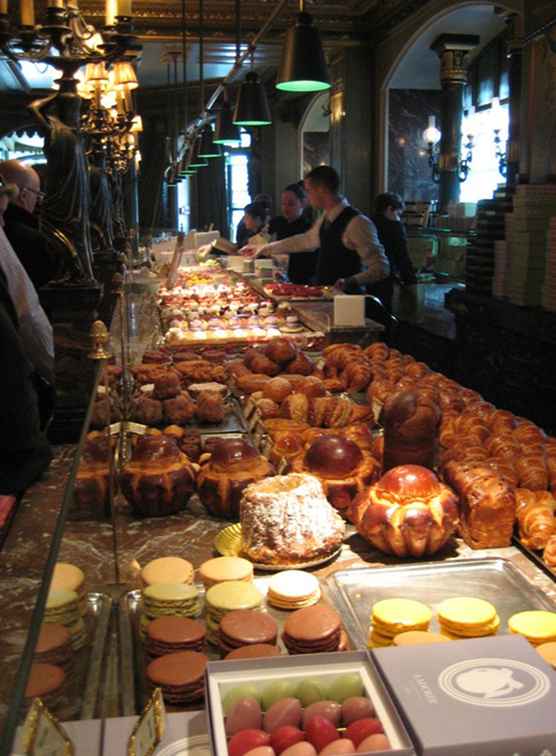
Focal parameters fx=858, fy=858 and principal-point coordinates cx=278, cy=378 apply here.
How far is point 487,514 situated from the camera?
1846 millimetres

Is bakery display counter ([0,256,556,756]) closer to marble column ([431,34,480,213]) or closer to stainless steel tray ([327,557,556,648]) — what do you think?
stainless steel tray ([327,557,556,648])

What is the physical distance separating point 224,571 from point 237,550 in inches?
7.6

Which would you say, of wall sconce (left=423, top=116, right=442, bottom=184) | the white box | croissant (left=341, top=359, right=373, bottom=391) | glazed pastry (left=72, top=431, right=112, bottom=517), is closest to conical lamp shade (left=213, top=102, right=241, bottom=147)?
wall sconce (left=423, top=116, right=442, bottom=184)

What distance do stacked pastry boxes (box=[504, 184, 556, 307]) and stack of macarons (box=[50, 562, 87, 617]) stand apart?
5.65 meters

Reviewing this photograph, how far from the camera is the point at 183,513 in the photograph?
6.77 ft

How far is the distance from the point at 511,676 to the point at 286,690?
0.29m

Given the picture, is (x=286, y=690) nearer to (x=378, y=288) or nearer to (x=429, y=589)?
(x=429, y=589)

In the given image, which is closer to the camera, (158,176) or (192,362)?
(192,362)

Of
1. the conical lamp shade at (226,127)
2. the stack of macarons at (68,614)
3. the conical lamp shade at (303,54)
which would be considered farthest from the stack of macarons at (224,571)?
the conical lamp shade at (226,127)

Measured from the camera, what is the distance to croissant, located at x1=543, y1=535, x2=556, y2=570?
5.69ft

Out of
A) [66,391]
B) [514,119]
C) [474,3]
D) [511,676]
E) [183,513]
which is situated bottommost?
[66,391]

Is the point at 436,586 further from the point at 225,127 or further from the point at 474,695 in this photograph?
the point at 225,127

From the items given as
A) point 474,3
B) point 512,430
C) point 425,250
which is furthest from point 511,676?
point 425,250

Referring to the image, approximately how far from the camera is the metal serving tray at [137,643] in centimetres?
130
